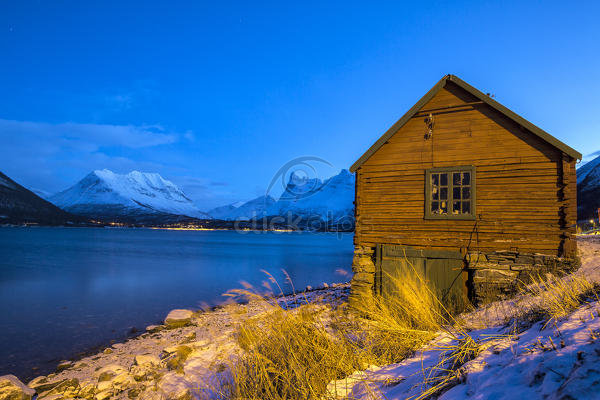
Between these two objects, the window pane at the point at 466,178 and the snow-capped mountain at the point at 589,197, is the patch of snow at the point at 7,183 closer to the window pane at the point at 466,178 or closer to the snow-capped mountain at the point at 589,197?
the window pane at the point at 466,178

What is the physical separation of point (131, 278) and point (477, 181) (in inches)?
1185

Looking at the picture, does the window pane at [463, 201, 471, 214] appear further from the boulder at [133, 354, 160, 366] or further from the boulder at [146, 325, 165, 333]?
the boulder at [146, 325, 165, 333]

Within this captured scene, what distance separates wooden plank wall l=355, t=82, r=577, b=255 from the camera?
10.4 metres

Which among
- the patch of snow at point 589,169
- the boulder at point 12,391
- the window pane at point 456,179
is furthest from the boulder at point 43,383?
the patch of snow at point 589,169

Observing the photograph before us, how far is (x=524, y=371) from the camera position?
2295 mm

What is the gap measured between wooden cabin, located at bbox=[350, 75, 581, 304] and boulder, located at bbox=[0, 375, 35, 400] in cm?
989

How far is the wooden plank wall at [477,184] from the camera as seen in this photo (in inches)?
408

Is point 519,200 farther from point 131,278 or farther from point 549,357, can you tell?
point 131,278

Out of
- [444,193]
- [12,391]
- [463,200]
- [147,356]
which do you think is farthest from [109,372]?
[463,200]

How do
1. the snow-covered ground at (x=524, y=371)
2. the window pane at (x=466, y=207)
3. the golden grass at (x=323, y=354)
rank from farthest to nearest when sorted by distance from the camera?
the window pane at (x=466, y=207)
the golden grass at (x=323, y=354)
the snow-covered ground at (x=524, y=371)

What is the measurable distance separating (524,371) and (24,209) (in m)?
216

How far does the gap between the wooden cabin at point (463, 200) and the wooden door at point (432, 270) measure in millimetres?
35

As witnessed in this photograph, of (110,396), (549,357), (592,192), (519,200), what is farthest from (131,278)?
(592,192)

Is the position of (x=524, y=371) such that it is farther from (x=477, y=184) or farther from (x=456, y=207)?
(x=456, y=207)
